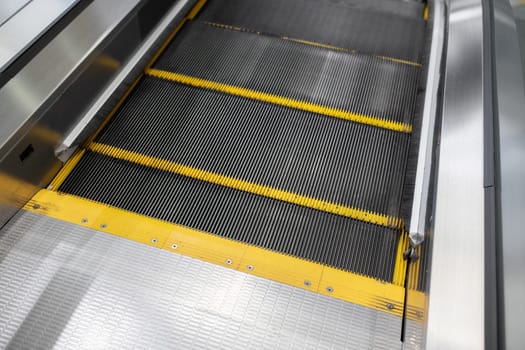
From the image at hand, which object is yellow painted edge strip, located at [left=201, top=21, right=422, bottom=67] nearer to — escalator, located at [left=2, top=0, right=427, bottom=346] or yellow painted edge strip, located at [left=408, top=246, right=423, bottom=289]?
escalator, located at [left=2, top=0, right=427, bottom=346]

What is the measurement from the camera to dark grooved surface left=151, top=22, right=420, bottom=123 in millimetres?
4566

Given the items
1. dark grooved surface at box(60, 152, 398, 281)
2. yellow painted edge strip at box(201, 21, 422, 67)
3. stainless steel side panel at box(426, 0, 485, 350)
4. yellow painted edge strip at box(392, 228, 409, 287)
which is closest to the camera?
stainless steel side panel at box(426, 0, 485, 350)

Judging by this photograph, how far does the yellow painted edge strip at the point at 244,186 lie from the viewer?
3586 mm

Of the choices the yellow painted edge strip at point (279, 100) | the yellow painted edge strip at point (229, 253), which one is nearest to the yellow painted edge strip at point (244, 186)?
the yellow painted edge strip at point (229, 253)

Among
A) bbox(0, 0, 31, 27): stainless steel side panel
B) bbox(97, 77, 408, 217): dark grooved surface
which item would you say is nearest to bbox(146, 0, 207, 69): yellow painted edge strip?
bbox(97, 77, 408, 217): dark grooved surface

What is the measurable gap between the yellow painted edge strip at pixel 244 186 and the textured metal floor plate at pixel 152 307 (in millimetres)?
820

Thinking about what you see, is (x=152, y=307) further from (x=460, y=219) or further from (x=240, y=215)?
(x=460, y=219)

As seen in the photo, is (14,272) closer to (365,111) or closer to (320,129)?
(320,129)

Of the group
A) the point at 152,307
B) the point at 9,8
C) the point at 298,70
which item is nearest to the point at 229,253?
the point at 152,307

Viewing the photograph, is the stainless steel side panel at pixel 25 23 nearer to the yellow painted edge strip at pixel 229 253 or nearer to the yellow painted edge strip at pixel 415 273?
the yellow painted edge strip at pixel 229 253

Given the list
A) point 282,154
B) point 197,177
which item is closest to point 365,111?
point 282,154

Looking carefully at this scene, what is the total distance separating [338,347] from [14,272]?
2071 millimetres

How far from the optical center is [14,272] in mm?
3029

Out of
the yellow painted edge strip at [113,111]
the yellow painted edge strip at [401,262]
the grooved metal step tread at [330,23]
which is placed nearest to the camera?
the yellow painted edge strip at [401,262]
